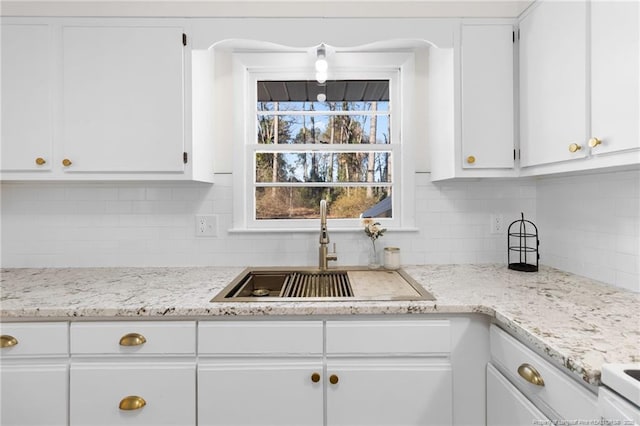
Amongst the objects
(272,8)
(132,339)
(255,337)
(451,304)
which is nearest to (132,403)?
(132,339)

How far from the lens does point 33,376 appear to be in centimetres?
127

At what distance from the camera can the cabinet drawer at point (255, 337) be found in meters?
1.28

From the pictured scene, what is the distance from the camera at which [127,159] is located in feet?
5.43

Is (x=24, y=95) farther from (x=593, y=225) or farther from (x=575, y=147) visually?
(x=593, y=225)

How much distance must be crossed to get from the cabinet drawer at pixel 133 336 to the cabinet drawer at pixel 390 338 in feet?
1.80

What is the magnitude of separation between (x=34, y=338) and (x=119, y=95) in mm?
1103

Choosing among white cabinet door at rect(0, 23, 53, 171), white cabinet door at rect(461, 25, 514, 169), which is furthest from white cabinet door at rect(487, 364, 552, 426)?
white cabinet door at rect(0, 23, 53, 171)

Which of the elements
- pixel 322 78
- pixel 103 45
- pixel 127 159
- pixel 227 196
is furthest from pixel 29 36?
pixel 322 78

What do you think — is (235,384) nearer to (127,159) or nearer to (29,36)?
(127,159)

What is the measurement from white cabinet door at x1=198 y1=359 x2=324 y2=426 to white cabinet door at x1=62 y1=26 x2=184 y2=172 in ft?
3.50

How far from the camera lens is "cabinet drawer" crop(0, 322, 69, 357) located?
1.27 m

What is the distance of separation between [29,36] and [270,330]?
5.92 ft

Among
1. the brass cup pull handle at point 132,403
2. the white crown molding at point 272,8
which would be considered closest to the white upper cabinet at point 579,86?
the white crown molding at point 272,8

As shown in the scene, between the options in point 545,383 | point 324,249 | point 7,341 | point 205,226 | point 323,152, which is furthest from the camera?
point 323,152
